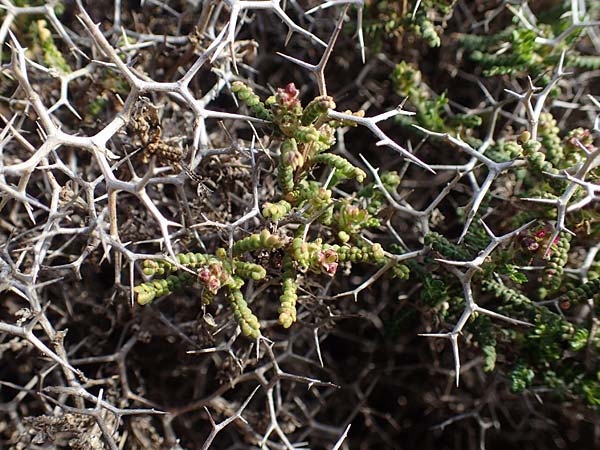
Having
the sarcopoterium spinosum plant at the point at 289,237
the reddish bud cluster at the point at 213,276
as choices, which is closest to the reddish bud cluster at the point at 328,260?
the sarcopoterium spinosum plant at the point at 289,237

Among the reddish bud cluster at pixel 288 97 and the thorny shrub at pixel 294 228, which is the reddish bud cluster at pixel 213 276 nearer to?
the thorny shrub at pixel 294 228

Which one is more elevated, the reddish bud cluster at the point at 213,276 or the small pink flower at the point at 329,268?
the small pink flower at the point at 329,268

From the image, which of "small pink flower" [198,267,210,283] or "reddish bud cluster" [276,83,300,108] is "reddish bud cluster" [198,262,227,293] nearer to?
"small pink flower" [198,267,210,283]

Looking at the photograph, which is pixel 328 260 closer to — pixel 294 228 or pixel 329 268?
pixel 329 268

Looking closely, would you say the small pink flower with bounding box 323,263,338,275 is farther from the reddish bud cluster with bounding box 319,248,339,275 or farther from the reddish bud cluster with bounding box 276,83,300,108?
the reddish bud cluster with bounding box 276,83,300,108

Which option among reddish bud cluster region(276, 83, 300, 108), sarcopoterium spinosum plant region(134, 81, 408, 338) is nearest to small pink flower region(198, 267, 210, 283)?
sarcopoterium spinosum plant region(134, 81, 408, 338)

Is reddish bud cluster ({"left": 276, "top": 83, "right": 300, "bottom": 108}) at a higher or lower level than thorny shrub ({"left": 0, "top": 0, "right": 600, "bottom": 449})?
higher

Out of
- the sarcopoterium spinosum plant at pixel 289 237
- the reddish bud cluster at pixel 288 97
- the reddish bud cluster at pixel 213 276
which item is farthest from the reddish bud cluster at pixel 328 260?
the reddish bud cluster at pixel 288 97

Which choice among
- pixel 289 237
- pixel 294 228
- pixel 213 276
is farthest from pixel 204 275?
pixel 294 228

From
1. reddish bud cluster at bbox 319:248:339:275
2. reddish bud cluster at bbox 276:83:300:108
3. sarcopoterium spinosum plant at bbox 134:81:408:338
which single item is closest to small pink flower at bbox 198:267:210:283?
sarcopoterium spinosum plant at bbox 134:81:408:338
